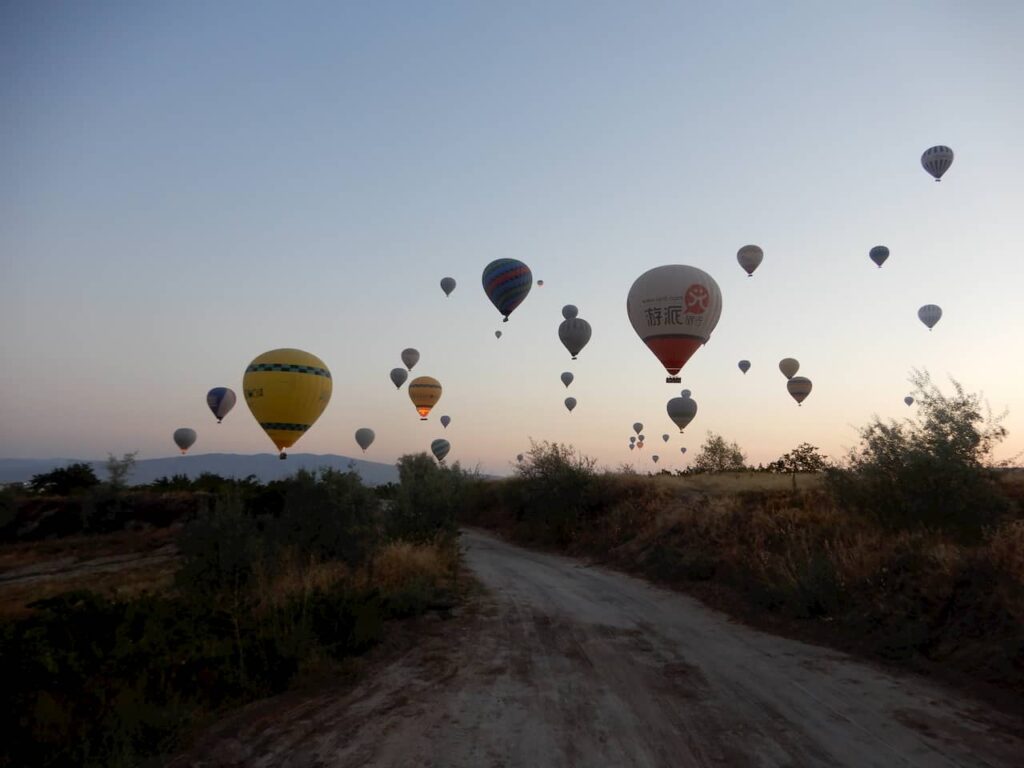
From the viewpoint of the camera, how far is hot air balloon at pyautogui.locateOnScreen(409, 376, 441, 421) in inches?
1889

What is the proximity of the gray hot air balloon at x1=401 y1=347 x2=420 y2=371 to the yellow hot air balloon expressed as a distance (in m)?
26.4

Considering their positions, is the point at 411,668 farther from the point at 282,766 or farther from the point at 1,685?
the point at 1,685

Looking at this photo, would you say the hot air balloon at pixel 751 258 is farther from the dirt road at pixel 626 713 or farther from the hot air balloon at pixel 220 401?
the hot air balloon at pixel 220 401

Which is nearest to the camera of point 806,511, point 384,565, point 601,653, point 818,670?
point 818,670

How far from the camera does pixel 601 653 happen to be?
9.62 m

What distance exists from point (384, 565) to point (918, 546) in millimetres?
11109

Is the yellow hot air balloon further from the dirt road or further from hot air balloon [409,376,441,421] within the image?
hot air balloon [409,376,441,421]

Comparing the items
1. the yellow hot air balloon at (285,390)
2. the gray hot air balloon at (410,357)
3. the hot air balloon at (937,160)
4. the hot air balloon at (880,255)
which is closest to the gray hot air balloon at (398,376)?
the gray hot air balloon at (410,357)

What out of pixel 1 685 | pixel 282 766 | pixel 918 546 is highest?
pixel 918 546

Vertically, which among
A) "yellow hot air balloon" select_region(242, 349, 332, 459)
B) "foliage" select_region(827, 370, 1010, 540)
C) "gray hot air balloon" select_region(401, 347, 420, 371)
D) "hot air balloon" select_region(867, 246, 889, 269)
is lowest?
"foliage" select_region(827, 370, 1010, 540)

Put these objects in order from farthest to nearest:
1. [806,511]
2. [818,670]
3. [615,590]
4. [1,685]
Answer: [806,511] → [615,590] → [818,670] → [1,685]

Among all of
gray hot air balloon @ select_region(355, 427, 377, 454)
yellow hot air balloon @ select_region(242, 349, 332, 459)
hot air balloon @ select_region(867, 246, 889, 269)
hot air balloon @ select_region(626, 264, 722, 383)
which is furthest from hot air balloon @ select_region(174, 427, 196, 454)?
hot air balloon @ select_region(867, 246, 889, 269)

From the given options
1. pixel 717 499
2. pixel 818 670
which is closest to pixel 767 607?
pixel 818 670

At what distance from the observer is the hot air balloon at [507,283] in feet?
99.1
